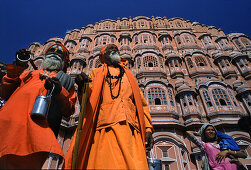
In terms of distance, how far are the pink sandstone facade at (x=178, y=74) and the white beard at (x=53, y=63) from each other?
13.7ft

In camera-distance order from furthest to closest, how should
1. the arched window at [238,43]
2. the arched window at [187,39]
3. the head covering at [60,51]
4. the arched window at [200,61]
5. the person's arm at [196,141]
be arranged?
the arched window at [187,39]
the arched window at [238,43]
the arched window at [200,61]
the person's arm at [196,141]
the head covering at [60,51]

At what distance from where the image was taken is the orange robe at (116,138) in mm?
1792

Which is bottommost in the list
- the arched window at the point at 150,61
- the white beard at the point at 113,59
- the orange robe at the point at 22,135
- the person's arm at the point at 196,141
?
the orange robe at the point at 22,135

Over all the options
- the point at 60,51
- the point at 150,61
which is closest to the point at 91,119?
the point at 60,51

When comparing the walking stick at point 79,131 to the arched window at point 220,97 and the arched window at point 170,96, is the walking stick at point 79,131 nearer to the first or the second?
the arched window at point 170,96

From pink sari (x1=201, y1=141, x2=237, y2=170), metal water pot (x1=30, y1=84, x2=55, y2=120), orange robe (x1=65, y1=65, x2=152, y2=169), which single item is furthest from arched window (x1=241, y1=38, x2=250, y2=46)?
metal water pot (x1=30, y1=84, x2=55, y2=120)

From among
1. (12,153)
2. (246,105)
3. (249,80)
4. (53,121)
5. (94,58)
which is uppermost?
(94,58)

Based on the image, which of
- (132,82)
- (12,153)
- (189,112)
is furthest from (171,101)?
(12,153)

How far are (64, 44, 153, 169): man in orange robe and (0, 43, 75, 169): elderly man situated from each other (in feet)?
1.00

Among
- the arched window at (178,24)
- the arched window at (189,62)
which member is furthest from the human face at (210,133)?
the arched window at (178,24)

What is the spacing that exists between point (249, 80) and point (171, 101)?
6.59 m

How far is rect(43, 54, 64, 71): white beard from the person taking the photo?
2.76 meters

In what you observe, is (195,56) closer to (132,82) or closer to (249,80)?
(249,80)

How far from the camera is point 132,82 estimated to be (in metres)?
2.79
